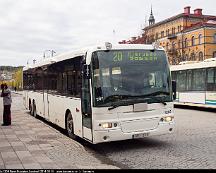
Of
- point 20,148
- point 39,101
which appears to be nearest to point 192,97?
point 39,101

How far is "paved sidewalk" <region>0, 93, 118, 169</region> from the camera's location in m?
7.80

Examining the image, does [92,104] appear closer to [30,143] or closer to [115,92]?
[115,92]

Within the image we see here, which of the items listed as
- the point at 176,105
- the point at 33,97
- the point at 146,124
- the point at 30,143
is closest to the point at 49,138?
the point at 30,143

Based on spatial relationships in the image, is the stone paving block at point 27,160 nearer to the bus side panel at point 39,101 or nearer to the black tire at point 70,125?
the black tire at point 70,125

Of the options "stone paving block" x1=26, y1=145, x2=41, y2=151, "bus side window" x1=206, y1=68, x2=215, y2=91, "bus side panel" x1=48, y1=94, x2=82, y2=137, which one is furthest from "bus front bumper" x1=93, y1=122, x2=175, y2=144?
"bus side window" x1=206, y1=68, x2=215, y2=91

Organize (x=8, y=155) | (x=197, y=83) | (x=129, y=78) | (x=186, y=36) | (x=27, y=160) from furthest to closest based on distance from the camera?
1. (x=186, y=36)
2. (x=197, y=83)
3. (x=129, y=78)
4. (x=8, y=155)
5. (x=27, y=160)

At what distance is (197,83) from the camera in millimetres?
22875

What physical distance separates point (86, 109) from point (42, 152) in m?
1.58

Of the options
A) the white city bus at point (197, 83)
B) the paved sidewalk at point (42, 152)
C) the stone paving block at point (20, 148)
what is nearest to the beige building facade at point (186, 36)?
the white city bus at point (197, 83)

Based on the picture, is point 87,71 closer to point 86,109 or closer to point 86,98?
point 86,98

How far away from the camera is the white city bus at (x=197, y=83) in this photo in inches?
841

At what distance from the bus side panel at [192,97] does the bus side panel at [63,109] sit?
10.7m

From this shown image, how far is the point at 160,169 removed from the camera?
24.7 ft

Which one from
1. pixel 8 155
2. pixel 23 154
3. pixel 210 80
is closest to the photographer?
pixel 8 155
